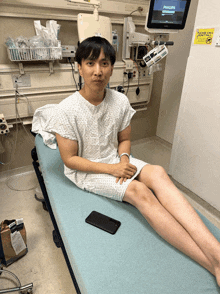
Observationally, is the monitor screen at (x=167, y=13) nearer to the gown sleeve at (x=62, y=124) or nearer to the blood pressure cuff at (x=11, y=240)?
the gown sleeve at (x=62, y=124)

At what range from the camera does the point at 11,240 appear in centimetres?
136

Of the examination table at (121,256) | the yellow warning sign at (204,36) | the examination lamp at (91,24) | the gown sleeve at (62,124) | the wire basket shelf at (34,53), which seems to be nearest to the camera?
the examination table at (121,256)

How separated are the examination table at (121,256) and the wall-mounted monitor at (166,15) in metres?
1.45

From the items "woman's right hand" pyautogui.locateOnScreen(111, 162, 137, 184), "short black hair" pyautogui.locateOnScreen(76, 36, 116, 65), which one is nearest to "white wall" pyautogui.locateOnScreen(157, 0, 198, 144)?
"short black hair" pyautogui.locateOnScreen(76, 36, 116, 65)

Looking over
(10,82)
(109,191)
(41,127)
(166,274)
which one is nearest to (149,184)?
(109,191)

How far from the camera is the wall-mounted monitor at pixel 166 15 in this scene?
1.62 m

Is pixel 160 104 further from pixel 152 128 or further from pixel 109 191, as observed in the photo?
pixel 109 191

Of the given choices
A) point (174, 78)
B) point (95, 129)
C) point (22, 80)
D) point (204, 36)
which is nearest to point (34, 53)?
point (22, 80)

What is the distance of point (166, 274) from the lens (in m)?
0.91

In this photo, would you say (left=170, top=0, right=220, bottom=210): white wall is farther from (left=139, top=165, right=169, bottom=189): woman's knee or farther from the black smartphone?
the black smartphone

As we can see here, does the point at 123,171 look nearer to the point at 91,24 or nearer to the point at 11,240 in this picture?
the point at 11,240

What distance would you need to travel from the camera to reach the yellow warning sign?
1.58m

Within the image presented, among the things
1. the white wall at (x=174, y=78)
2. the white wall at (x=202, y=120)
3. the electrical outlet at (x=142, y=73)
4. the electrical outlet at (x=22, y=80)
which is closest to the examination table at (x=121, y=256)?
the white wall at (x=202, y=120)

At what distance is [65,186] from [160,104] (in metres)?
2.23
